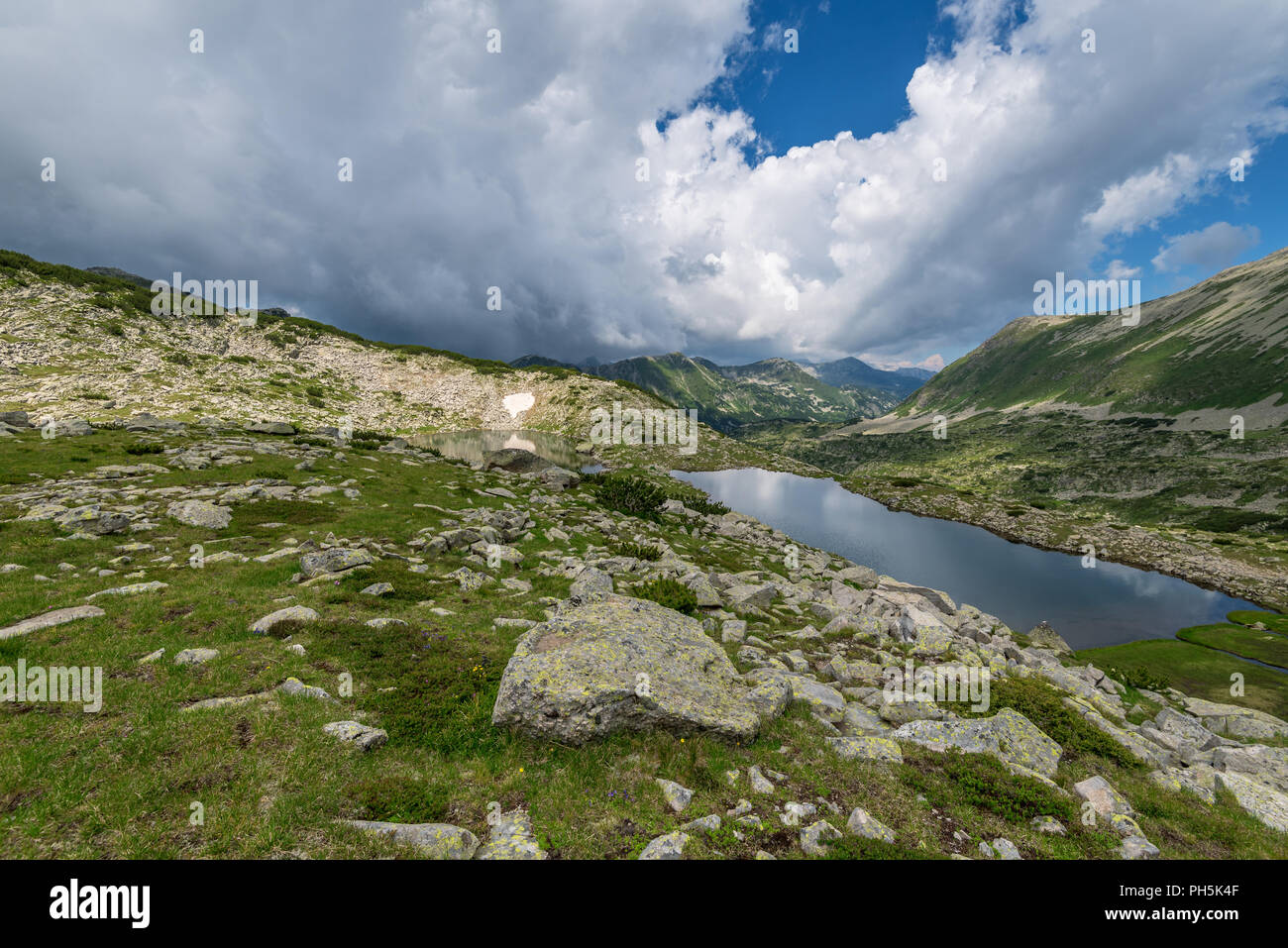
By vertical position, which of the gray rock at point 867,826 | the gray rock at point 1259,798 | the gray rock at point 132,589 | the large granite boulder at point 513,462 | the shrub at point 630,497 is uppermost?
the large granite boulder at point 513,462

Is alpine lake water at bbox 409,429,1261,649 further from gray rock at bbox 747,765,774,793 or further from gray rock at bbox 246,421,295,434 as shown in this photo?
gray rock at bbox 747,765,774,793

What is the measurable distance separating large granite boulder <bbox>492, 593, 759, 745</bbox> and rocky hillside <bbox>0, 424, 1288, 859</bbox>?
7cm

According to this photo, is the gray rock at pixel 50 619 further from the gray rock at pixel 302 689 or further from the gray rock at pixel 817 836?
the gray rock at pixel 817 836

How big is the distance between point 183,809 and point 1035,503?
16697cm

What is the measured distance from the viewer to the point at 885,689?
47.1 feet

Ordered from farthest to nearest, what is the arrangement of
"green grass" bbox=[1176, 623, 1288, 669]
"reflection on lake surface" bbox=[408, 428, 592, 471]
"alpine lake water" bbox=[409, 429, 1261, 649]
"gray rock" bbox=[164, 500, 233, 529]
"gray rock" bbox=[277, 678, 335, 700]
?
1. "reflection on lake surface" bbox=[408, 428, 592, 471]
2. "alpine lake water" bbox=[409, 429, 1261, 649]
3. "green grass" bbox=[1176, 623, 1288, 669]
4. "gray rock" bbox=[164, 500, 233, 529]
5. "gray rock" bbox=[277, 678, 335, 700]

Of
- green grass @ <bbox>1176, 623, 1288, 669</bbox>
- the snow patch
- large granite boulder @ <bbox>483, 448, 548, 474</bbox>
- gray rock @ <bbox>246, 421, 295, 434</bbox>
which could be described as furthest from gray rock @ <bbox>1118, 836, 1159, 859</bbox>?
the snow patch

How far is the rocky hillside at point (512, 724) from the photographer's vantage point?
6.90 m

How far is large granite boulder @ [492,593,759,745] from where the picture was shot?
9.46 meters

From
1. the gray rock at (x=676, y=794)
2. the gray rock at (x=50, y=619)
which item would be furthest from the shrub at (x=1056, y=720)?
the gray rock at (x=50, y=619)

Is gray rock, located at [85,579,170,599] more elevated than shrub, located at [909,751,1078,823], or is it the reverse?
gray rock, located at [85,579,170,599]

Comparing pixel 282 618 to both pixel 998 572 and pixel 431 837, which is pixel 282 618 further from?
pixel 998 572

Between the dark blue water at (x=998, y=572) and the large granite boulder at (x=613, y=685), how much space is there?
2124 inches
